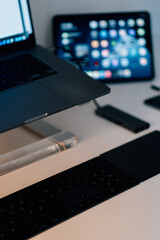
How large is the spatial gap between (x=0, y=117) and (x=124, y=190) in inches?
10.8

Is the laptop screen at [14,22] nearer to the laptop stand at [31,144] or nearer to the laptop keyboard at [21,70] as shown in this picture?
the laptop keyboard at [21,70]

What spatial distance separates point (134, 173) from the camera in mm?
790

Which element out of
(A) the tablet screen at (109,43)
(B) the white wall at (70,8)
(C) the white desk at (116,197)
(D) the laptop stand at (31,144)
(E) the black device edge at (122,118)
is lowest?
(C) the white desk at (116,197)

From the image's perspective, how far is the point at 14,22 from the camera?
92cm

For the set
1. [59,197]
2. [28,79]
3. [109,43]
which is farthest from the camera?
[109,43]

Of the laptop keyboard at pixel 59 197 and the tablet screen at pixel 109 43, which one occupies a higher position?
the tablet screen at pixel 109 43

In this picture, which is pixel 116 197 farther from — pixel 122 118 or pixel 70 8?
pixel 70 8

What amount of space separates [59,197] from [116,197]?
0.10m

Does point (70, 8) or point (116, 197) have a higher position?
point (70, 8)

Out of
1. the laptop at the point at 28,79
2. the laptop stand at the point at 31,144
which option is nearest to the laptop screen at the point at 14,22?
the laptop at the point at 28,79

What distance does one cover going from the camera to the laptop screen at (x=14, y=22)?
35.5 inches

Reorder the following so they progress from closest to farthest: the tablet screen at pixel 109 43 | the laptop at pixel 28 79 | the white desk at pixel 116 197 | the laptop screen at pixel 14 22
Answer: the white desk at pixel 116 197
the laptop at pixel 28 79
the laptop screen at pixel 14 22
the tablet screen at pixel 109 43

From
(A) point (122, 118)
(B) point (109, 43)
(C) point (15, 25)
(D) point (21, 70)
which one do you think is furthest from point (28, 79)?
(B) point (109, 43)

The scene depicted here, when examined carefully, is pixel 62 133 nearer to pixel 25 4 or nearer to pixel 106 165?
pixel 106 165
